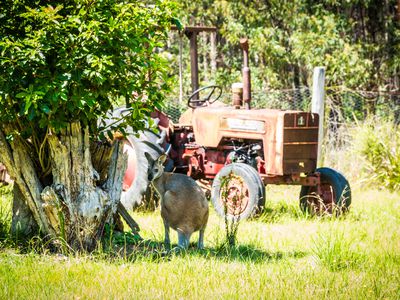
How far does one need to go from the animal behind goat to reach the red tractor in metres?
1.70

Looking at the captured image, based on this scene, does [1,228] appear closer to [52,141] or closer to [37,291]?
[52,141]

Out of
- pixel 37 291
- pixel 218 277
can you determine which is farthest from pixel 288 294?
pixel 37 291

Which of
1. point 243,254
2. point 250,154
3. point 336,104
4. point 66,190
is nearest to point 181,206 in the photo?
point 243,254

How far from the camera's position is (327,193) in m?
10.2

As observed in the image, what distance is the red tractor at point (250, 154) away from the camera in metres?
9.76

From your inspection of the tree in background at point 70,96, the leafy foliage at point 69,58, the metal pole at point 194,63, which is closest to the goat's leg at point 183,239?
the tree in background at point 70,96

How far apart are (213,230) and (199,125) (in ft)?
8.35

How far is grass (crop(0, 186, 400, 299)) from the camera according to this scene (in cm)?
582

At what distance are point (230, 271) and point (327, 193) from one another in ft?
13.4

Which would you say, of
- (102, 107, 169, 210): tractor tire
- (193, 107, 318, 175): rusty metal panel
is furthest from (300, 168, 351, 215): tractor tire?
(102, 107, 169, 210): tractor tire

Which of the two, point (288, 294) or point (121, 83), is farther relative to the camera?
point (121, 83)

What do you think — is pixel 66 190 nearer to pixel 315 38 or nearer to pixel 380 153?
pixel 380 153

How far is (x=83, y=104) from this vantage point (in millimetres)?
6484

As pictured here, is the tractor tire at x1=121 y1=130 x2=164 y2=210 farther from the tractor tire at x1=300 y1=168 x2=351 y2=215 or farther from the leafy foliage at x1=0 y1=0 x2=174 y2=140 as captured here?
the leafy foliage at x1=0 y1=0 x2=174 y2=140
